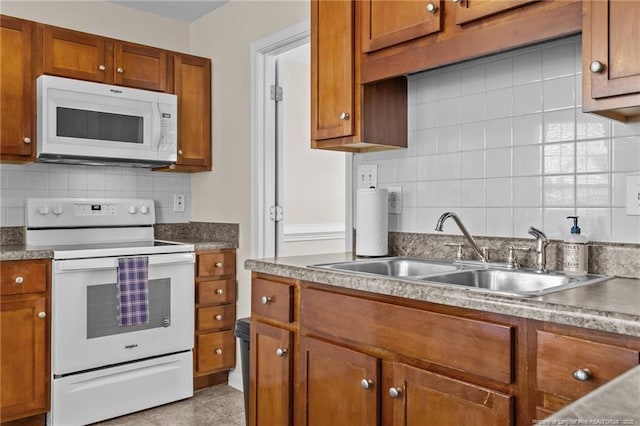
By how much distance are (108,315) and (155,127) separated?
1.15 meters

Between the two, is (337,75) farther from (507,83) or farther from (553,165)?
(553,165)

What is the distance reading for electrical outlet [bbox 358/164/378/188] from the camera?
239cm

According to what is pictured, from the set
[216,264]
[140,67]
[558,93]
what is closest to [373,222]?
[558,93]

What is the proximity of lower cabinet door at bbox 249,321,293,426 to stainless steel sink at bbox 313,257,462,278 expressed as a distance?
1.16 feet

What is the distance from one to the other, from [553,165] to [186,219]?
266 centimetres

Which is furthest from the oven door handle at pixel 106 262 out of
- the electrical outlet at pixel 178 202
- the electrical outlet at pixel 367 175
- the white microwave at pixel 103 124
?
the electrical outlet at pixel 367 175

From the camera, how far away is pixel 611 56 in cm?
137

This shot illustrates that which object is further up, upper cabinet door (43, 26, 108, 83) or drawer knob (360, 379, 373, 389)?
upper cabinet door (43, 26, 108, 83)

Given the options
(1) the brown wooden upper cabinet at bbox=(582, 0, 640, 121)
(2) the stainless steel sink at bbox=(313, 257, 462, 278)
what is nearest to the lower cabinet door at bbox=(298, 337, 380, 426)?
(2) the stainless steel sink at bbox=(313, 257, 462, 278)

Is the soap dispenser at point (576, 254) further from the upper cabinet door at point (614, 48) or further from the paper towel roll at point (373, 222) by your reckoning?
the paper towel roll at point (373, 222)

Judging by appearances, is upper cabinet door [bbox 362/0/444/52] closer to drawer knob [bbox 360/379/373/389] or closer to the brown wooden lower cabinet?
the brown wooden lower cabinet

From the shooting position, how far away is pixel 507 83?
→ 1900mm

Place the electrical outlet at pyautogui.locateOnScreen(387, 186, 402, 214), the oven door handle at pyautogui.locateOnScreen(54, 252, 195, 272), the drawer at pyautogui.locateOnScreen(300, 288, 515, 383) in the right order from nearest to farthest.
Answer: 1. the drawer at pyautogui.locateOnScreen(300, 288, 515, 383)
2. the electrical outlet at pyautogui.locateOnScreen(387, 186, 402, 214)
3. the oven door handle at pyautogui.locateOnScreen(54, 252, 195, 272)

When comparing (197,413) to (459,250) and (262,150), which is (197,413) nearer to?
(262,150)
